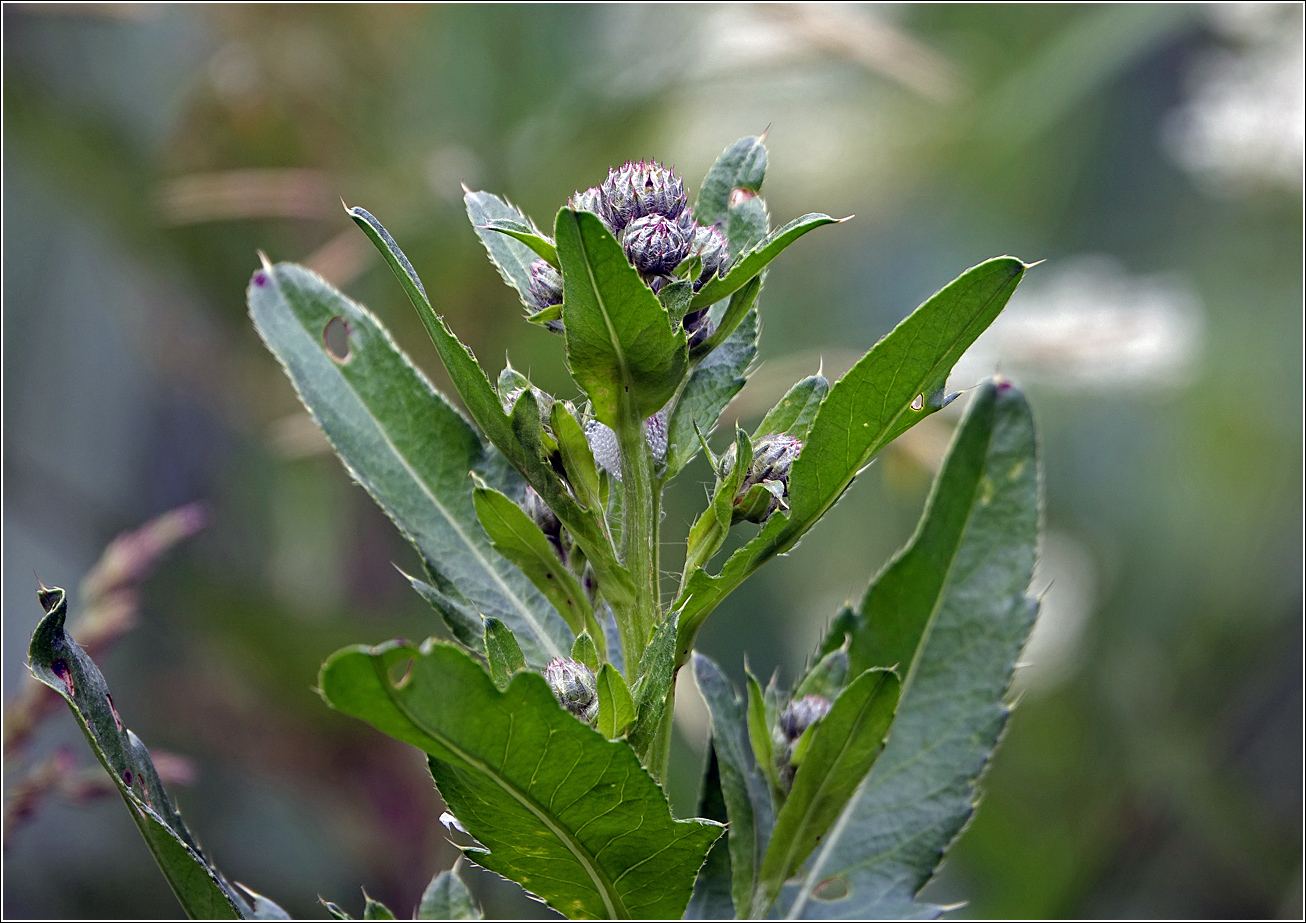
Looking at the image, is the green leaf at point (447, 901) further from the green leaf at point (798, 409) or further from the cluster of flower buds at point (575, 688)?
the green leaf at point (798, 409)

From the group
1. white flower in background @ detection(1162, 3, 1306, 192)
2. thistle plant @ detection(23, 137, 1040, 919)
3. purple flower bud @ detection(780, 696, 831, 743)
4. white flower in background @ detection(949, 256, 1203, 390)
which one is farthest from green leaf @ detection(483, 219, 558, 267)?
white flower in background @ detection(1162, 3, 1306, 192)

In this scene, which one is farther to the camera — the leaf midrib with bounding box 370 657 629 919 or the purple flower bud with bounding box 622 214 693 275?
the purple flower bud with bounding box 622 214 693 275

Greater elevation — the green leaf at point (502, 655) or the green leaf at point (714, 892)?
the green leaf at point (502, 655)

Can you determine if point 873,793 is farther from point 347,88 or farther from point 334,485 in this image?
point 347,88

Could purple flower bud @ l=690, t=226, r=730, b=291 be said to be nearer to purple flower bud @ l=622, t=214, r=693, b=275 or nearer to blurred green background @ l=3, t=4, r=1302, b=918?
purple flower bud @ l=622, t=214, r=693, b=275

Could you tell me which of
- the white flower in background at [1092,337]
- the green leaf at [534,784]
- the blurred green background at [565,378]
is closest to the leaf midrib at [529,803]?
the green leaf at [534,784]

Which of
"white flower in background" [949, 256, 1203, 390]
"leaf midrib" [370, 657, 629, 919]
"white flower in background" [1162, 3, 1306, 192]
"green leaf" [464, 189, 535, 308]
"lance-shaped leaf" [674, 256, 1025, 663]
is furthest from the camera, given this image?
"white flower in background" [1162, 3, 1306, 192]

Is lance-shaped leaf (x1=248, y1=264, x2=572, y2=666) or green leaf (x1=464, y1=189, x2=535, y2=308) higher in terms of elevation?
green leaf (x1=464, y1=189, x2=535, y2=308)

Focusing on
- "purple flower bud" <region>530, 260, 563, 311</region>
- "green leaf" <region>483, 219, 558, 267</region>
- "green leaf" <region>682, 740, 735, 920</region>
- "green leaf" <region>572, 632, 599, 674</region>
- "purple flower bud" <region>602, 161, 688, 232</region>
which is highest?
"purple flower bud" <region>602, 161, 688, 232</region>

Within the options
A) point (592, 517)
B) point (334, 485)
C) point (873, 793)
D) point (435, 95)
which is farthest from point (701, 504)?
point (592, 517)

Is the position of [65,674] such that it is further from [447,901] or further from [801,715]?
[801,715]

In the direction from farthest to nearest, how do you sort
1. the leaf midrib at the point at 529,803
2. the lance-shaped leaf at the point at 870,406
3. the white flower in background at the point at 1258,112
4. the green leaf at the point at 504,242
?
the white flower in background at the point at 1258,112 → the green leaf at the point at 504,242 → the lance-shaped leaf at the point at 870,406 → the leaf midrib at the point at 529,803
